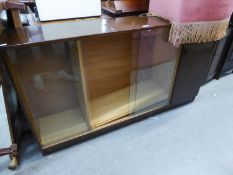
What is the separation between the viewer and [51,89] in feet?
4.37

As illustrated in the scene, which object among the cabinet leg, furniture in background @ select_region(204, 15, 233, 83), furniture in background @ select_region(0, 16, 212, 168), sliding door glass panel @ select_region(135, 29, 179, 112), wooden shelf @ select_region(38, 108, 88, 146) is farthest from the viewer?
furniture in background @ select_region(204, 15, 233, 83)

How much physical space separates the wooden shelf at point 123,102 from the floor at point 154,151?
12 cm

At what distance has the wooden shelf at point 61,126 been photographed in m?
1.29

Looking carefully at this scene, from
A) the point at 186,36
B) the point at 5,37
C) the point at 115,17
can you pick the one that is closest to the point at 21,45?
the point at 5,37

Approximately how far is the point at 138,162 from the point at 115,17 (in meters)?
0.94

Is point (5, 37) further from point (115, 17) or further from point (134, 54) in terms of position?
point (134, 54)

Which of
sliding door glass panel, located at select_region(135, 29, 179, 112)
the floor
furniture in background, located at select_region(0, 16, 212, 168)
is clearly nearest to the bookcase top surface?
furniture in background, located at select_region(0, 16, 212, 168)

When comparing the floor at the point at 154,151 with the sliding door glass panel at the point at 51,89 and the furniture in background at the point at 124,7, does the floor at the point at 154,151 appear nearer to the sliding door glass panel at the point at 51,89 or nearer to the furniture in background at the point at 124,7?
the sliding door glass panel at the point at 51,89

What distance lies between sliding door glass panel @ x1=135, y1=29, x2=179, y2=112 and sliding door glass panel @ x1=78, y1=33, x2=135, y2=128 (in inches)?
4.4

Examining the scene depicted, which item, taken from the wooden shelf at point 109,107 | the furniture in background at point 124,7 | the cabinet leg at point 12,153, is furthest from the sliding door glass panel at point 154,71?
the cabinet leg at point 12,153

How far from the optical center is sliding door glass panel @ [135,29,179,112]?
1.40 m

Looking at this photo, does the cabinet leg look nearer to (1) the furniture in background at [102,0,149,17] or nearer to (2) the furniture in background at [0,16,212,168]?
(2) the furniture in background at [0,16,212,168]

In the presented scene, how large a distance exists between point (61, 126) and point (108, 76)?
1.70ft

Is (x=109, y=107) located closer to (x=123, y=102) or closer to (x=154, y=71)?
(x=123, y=102)
